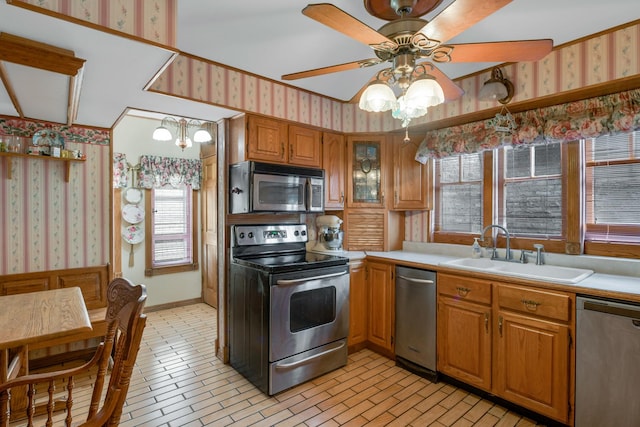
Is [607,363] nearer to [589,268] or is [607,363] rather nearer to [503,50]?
[589,268]

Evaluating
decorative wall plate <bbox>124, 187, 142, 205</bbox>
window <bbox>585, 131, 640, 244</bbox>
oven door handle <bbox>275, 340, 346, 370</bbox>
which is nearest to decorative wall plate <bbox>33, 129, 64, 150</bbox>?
decorative wall plate <bbox>124, 187, 142, 205</bbox>

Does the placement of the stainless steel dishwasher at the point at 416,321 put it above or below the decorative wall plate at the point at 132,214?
below

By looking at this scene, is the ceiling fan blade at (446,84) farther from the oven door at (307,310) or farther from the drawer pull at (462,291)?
the oven door at (307,310)

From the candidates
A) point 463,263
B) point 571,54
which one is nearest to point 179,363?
point 463,263

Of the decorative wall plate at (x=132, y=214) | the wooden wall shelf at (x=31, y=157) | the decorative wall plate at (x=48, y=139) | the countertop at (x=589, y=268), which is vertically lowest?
the countertop at (x=589, y=268)

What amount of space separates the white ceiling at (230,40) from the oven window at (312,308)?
1682 millimetres

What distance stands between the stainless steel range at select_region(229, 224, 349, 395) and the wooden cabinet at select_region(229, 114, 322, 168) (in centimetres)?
65

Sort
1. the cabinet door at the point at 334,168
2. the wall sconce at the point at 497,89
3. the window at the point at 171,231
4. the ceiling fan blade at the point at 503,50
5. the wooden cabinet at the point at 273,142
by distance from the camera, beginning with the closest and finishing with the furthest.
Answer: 1. the ceiling fan blade at the point at 503,50
2. the wall sconce at the point at 497,89
3. the wooden cabinet at the point at 273,142
4. the cabinet door at the point at 334,168
5. the window at the point at 171,231

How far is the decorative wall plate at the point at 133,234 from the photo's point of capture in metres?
4.21

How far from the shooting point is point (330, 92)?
3.15 m

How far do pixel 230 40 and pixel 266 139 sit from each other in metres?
0.88

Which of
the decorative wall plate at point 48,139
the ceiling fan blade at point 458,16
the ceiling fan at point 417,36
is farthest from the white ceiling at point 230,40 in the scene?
the ceiling fan blade at point 458,16

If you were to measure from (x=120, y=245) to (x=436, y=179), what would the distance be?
391cm

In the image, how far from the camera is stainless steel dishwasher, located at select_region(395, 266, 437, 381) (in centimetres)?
264
